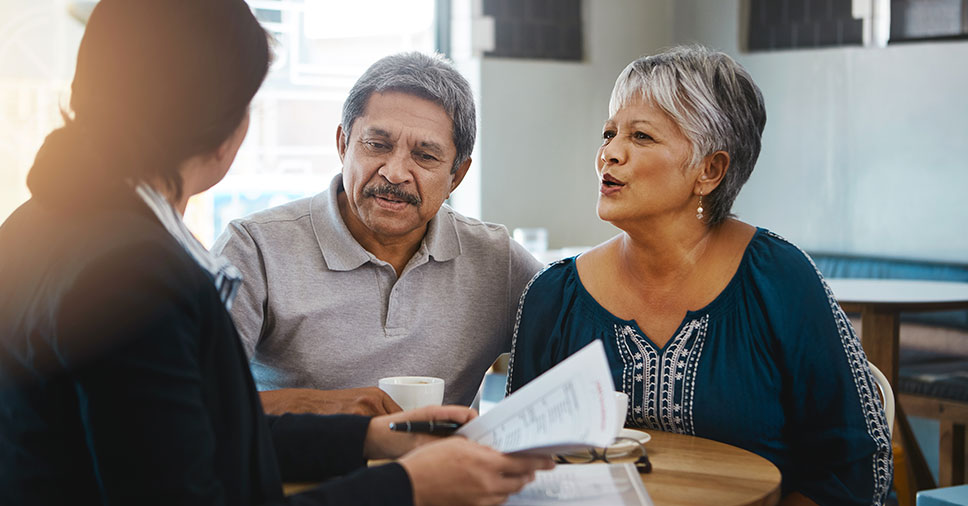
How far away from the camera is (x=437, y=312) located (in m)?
1.90

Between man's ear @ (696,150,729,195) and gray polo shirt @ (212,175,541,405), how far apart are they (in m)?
0.46

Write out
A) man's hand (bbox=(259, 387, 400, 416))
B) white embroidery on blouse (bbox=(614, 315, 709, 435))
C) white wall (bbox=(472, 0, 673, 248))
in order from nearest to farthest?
1. man's hand (bbox=(259, 387, 400, 416))
2. white embroidery on blouse (bbox=(614, 315, 709, 435))
3. white wall (bbox=(472, 0, 673, 248))

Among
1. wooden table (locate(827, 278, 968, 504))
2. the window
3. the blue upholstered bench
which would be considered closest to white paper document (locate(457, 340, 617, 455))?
wooden table (locate(827, 278, 968, 504))

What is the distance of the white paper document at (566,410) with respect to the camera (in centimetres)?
94

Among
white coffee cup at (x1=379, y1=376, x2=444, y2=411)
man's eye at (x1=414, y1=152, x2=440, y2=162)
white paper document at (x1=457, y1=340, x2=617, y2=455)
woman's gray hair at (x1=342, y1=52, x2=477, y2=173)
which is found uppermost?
woman's gray hair at (x1=342, y1=52, x2=477, y2=173)

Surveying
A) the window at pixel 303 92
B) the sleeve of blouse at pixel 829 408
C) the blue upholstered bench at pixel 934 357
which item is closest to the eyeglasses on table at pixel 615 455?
the sleeve of blouse at pixel 829 408

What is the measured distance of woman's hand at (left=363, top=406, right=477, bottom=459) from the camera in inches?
49.3

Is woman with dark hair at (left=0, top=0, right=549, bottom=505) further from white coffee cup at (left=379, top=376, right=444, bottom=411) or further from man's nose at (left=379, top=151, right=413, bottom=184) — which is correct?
man's nose at (left=379, top=151, right=413, bottom=184)

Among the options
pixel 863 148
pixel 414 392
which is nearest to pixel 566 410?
pixel 414 392

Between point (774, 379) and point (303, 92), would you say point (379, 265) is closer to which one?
point (774, 379)

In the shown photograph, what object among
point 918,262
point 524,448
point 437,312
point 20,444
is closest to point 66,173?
point 20,444

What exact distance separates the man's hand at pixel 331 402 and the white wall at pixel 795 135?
12.2ft

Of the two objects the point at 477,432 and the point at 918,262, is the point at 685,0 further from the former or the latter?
the point at 477,432

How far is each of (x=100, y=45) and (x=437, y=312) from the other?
3.58 ft
